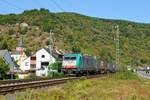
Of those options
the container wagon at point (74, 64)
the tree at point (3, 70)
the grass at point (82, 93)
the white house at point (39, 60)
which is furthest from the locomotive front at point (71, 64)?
the white house at point (39, 60)

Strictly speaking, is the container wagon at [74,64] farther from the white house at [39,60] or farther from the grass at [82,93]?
the white house at [39,60]

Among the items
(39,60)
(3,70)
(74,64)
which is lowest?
(3,70)

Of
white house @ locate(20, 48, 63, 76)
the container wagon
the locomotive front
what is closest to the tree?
the container wagon

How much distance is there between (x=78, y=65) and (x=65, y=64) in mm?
2081

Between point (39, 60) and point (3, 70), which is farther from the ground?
point (39, 60)

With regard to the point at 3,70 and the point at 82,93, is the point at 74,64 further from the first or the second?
the point at 82,93

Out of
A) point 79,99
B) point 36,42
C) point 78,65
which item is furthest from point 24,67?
point 79,99

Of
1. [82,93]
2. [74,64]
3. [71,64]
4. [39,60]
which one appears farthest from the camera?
[39,60]

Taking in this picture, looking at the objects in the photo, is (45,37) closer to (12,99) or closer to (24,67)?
(24,67)

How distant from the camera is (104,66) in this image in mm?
94875

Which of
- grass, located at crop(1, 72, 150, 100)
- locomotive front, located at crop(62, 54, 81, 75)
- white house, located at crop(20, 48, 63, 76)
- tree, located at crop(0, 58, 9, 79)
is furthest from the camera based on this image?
white house, located at crop(20, 48, 63, 76)

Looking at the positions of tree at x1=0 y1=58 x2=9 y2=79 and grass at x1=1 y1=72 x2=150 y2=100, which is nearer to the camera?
grass at x1=1 y1=72 x2=150 y2=100

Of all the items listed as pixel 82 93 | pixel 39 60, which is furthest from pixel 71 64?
pixel 39 60

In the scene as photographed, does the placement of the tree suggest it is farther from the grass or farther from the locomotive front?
the grass
